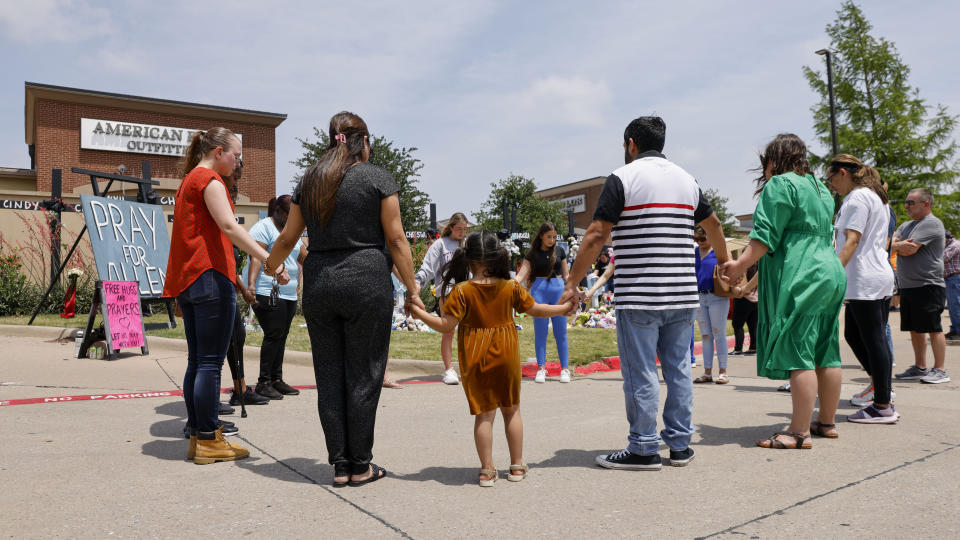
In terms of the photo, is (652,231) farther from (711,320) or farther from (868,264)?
(711,320)

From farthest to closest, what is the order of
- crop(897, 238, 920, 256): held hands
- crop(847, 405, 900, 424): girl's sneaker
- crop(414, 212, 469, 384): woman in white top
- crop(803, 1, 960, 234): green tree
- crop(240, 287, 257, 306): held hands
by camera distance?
crop(803, 1, 960, 234): green tree, crop(414, 212, 469, 384): woman in white top, crop(897, 238, 920, 256): held hands, crop(240, 287, 257, 306): held hands, crop(847, 405, 900, 424): girl's sneaker

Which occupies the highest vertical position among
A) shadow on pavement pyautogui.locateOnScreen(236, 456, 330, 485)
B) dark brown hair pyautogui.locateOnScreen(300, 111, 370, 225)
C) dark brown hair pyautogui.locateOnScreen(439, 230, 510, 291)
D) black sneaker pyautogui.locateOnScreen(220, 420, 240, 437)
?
dark brown hair pyautogui.locateOnScreen(300, 111, 370, 225)

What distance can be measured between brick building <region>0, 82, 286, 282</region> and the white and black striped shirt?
3032 cm

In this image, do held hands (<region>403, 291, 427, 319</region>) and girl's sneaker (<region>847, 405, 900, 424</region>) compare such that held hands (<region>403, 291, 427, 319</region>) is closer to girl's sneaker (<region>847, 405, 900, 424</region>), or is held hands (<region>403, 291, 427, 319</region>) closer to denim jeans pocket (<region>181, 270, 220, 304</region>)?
denim jeans pocket (<region>181, 270, 220, 304</region>)

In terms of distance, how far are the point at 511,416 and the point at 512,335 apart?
0.43 meters

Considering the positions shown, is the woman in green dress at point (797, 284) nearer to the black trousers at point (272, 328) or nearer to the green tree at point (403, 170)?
the black trousers at point (272, 328)

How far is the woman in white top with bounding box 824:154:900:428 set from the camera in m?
4.73

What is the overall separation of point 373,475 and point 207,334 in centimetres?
133

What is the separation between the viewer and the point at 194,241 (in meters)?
3.89

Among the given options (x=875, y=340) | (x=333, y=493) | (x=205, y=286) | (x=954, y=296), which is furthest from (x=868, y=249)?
(x=954, y=296)

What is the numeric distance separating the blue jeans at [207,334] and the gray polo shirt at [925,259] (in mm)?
6795

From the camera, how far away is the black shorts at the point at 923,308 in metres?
6.69

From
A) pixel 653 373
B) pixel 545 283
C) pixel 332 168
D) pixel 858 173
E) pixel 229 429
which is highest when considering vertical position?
pixel 858 173

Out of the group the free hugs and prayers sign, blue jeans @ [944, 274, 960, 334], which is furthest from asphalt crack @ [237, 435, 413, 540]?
blue jeans @ [944, 274, 960, 334]
